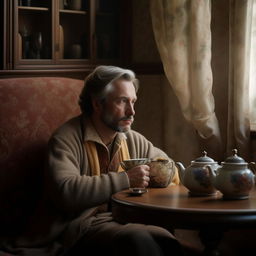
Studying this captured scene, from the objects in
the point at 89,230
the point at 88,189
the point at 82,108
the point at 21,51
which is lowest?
the point at 89,230

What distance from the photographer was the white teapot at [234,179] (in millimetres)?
2117

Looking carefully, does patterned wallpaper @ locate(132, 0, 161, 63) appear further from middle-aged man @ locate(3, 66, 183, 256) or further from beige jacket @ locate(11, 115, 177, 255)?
beige jacket @ locate(11, 115, 177, 255)

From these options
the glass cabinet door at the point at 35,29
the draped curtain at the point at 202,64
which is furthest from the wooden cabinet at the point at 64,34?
the draped curtain at the point at 202,64

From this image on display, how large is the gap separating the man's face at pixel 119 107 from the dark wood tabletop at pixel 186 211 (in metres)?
0.47

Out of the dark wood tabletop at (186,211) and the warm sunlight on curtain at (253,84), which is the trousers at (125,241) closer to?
the dark wood tabletop at (186,211)

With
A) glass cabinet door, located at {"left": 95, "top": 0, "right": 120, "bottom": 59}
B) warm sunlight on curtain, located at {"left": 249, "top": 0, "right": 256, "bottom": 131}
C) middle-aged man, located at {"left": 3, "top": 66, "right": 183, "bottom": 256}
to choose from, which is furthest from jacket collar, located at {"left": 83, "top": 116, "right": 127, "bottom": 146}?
glass cabinet door, located at {"left": 95, "top": 0, "right": 120, "bottom": 59}

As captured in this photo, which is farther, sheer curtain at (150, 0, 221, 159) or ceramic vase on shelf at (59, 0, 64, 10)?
ceramic vase on shelf at (59, 0, 64, 10)

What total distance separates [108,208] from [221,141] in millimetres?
965

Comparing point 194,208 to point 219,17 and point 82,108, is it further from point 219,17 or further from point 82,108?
point 219,17

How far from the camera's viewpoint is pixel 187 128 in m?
3.62

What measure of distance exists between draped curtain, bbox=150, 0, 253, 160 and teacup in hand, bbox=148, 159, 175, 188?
0.77m

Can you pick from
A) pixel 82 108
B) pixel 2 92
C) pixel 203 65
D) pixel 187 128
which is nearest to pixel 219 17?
pixel 203 65

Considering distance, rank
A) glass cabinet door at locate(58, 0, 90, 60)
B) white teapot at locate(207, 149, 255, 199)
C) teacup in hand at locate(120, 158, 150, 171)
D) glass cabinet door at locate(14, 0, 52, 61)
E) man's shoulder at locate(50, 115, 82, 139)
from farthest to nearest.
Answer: glass cabinet door at locate(58, 0, 90, 60), glass cabinet door at locate(14, 0, 52, 61), man's shoulder at locate(50, 115, 82, 139), teacup in hand at locate(120, 158, 150, 171), white teapot at locate(207, 149, 255, 199)

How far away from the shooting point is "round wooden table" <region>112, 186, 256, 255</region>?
1952mm
